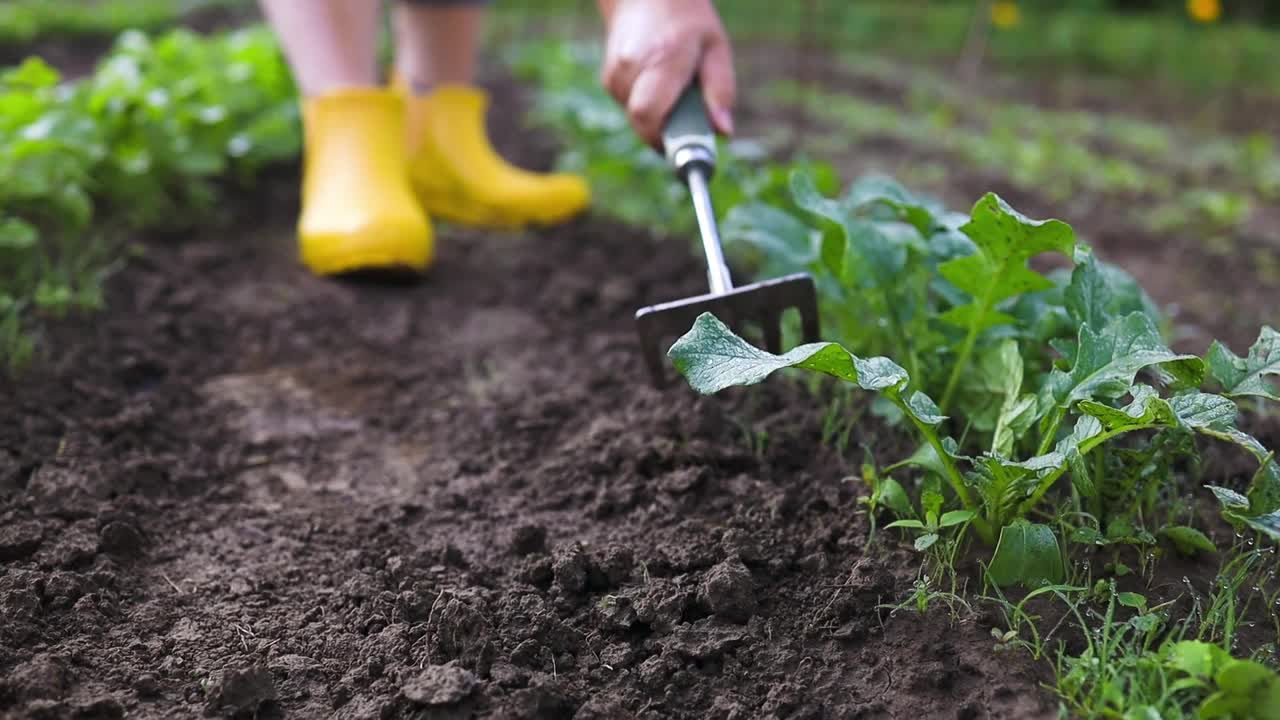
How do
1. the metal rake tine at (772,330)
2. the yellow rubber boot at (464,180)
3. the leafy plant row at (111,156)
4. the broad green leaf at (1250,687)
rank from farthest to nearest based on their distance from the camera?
1. the yellow rubber boot at (464,180)
2. the leafy plant row at (111,156)
3. the metal rake tine at (772,330)
4. the broad green leaf at (1250,687)

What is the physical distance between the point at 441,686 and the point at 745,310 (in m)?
0.75

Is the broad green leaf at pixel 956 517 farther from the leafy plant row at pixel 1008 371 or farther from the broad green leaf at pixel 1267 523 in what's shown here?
the broad green leaf at pixel 1267 523

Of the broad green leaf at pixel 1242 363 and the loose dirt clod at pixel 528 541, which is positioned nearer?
the broad green leaf at pixel 1242 363

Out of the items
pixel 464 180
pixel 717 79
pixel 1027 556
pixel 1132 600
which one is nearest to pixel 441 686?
pixel 1027 556

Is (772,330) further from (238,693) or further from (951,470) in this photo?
(238,693)

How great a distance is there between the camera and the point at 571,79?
4449 mm

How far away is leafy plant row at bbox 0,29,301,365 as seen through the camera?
2.15m

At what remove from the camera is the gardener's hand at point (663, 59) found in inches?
74.9

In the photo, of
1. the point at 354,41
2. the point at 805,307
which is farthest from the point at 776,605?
the point at 354,41

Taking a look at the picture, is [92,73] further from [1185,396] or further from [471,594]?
[1185,396]

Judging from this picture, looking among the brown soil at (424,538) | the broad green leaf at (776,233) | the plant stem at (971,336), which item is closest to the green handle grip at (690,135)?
the broad green leaf at (776,233)

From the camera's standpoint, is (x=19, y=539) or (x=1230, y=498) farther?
(x=19, y=539)

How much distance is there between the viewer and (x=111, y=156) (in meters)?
2.47

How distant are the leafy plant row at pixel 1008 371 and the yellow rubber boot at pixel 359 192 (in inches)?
34.3
